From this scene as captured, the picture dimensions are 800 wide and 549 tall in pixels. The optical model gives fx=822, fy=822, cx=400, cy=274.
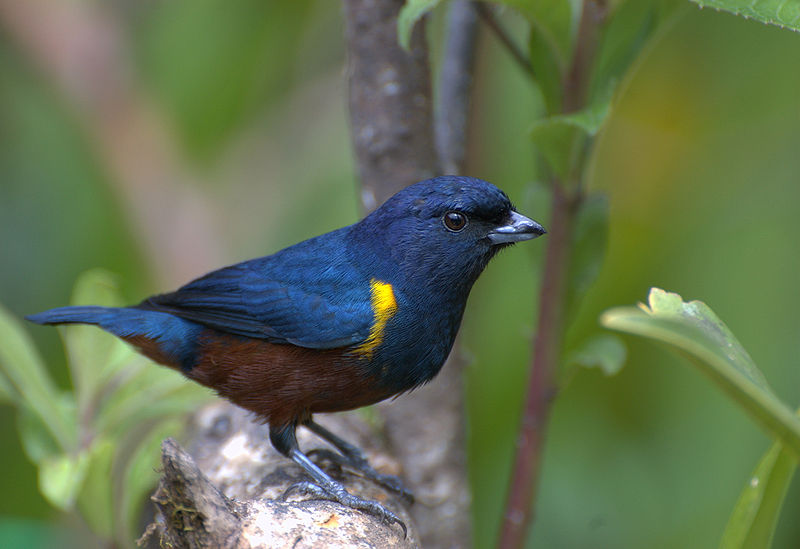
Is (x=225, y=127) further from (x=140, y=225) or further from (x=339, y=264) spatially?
(x=339, y=264)

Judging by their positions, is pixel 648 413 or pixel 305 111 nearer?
pixel 648 413

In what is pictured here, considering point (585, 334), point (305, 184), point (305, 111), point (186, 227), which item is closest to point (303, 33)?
point (305, 111)

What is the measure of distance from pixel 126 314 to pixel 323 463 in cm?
88

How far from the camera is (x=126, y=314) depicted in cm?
288

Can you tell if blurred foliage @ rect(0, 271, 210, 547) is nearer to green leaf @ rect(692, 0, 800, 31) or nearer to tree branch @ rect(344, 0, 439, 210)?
tree branch @ rect(344, 0, 439, 210)

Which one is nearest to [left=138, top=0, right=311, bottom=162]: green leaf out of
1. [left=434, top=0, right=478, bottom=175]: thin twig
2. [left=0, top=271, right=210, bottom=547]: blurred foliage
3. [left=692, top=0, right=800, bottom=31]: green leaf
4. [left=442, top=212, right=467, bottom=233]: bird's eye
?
[left=434, top=0, right=478, bottom=175]: thin twig

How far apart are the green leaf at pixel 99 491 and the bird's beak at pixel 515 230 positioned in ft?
4.34

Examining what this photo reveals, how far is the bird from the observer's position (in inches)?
99.3

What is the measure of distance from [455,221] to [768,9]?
3.85ft

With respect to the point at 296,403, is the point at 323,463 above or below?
below

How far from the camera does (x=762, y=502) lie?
168 cm

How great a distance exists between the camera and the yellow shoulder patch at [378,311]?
2516 mm

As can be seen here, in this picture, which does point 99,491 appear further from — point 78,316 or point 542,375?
point 542,375

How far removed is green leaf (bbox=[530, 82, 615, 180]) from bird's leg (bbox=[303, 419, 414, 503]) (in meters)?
1.08
